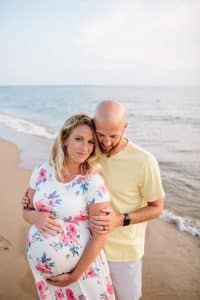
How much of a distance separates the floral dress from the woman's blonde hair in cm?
4

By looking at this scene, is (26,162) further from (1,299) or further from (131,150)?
(131,150)

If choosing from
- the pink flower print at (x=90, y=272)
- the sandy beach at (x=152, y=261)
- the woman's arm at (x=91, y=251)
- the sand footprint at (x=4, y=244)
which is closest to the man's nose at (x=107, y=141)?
the woman's arm at (x=91, y=251)

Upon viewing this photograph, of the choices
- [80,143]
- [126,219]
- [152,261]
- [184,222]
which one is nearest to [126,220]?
[126,219]

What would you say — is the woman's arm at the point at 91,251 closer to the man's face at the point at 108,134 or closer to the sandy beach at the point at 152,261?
the man's face at the point at 108,134

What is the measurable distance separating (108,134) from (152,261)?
1.91m

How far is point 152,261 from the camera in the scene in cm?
319

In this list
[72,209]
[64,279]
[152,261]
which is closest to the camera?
[72,209]

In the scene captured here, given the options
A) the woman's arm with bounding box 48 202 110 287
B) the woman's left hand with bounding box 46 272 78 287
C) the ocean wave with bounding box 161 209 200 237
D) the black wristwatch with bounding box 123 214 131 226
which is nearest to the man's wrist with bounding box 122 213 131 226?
the black wristwatch with bounding box 123 214 131 226

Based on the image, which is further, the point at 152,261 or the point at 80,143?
the point at 152,261

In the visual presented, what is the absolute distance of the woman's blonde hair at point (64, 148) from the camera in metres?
1.66

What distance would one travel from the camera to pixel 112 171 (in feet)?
5.65

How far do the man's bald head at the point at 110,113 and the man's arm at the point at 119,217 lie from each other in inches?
16.0

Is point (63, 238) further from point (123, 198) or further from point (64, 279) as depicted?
point (123, 198)

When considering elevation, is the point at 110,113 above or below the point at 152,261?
above
